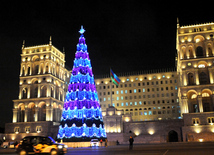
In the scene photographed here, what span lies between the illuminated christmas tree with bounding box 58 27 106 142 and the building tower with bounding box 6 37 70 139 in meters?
23.5

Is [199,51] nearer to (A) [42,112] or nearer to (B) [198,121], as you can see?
(B) [198,121]

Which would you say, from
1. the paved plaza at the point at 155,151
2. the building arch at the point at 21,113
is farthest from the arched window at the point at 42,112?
the paved plaza at the point at 155,151

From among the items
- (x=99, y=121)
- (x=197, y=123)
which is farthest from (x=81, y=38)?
(x=197, y=123)

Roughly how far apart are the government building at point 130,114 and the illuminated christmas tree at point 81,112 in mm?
18882

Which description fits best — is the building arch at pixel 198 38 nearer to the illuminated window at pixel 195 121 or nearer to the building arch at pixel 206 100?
the building arch at pixel 206 100

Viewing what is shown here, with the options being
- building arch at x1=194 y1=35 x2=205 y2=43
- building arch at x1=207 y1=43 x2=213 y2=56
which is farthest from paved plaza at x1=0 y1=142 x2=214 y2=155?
building arch at x1=194 y1=35 x2=205 y2=43

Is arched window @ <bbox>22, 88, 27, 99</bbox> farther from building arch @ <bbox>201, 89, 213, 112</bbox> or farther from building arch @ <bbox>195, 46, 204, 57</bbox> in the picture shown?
building arch @ <bbox>195, 46, 204, 57</bbox>

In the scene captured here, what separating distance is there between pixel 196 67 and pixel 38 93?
41.8 m

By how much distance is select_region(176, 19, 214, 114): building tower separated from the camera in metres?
56.3

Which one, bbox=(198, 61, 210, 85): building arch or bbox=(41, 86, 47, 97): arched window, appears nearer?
bbox=(198, 61, 210, 85): building arch

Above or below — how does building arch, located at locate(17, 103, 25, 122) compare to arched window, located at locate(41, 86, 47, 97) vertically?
below

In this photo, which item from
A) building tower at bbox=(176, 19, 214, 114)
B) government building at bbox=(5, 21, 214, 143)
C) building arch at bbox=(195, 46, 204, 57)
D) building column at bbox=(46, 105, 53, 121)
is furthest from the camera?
building column at bbox=(46, 105, 53, 121)

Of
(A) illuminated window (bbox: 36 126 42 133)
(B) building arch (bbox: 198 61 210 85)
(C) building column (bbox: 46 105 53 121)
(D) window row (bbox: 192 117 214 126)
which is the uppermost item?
(B) building arch (bbox: 198 61 210 85)

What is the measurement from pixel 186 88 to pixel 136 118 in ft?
116
